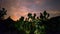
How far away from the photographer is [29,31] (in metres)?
21.8

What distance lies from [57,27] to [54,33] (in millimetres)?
1700

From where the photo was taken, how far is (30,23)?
21.4m

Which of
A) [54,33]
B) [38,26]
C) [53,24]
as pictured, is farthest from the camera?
[54,33]

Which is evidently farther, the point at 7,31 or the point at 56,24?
the point at 7,31

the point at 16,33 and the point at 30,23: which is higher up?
the point at 30,23

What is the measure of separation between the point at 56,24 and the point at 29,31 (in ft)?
12.6

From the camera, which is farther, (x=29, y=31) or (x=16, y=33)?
(x=16, y=33)

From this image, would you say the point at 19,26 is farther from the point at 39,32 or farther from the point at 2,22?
the point at 2,22

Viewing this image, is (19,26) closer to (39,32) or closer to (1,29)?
(39,32)

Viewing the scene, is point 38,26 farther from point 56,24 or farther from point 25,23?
point 56,24

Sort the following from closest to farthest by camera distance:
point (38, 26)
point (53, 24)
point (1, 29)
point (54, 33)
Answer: point (38, 26) < point (53, 24) < point (54, 33) < point (1, 29)

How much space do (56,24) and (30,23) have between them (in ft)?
12.4

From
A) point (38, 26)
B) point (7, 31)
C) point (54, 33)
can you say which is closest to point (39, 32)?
point (38, 26)

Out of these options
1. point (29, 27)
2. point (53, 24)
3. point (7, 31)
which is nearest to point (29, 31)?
point (29, 27)
